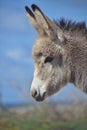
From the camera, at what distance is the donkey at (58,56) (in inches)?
126

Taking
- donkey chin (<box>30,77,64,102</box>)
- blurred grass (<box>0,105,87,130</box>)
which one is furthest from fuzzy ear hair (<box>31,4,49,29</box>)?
blurred grass (<box>0,105,87,130</box>)

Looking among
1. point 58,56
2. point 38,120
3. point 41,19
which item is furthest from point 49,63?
point 38,120

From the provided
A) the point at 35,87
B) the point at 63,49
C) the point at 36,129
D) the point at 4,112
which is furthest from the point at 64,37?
the point at 4,112

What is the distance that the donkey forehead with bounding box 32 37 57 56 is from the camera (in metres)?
3.27

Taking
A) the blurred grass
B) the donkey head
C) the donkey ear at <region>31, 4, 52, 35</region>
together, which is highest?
the donkey ear at <region>31, 4, 52, 35</region>

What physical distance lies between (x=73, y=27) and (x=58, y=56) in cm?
22

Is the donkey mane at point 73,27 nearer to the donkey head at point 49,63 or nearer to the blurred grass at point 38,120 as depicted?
the donkey head at point 49,63

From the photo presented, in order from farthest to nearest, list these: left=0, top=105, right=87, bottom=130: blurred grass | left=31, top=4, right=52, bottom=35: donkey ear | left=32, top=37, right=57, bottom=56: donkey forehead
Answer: left=0, top=105, right=87, bottom=130: blurred grass → left=32, top=37, right=57, bottom=56: donkey forehead → left=31, top=4, right=52, bottom=35: donkey ear

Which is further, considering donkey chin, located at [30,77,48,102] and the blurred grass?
the blurred grass

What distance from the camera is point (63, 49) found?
10.7 feet

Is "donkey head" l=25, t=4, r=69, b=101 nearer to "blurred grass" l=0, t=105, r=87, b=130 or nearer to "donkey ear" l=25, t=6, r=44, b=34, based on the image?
"donkey ear" l=25, t=6, r=44, b=34

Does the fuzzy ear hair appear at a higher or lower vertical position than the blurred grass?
higher

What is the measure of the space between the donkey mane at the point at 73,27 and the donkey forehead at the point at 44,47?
0.42 feet

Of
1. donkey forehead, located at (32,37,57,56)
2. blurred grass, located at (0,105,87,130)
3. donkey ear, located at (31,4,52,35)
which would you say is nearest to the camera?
donkey ear, located at (31,4,52,35)
